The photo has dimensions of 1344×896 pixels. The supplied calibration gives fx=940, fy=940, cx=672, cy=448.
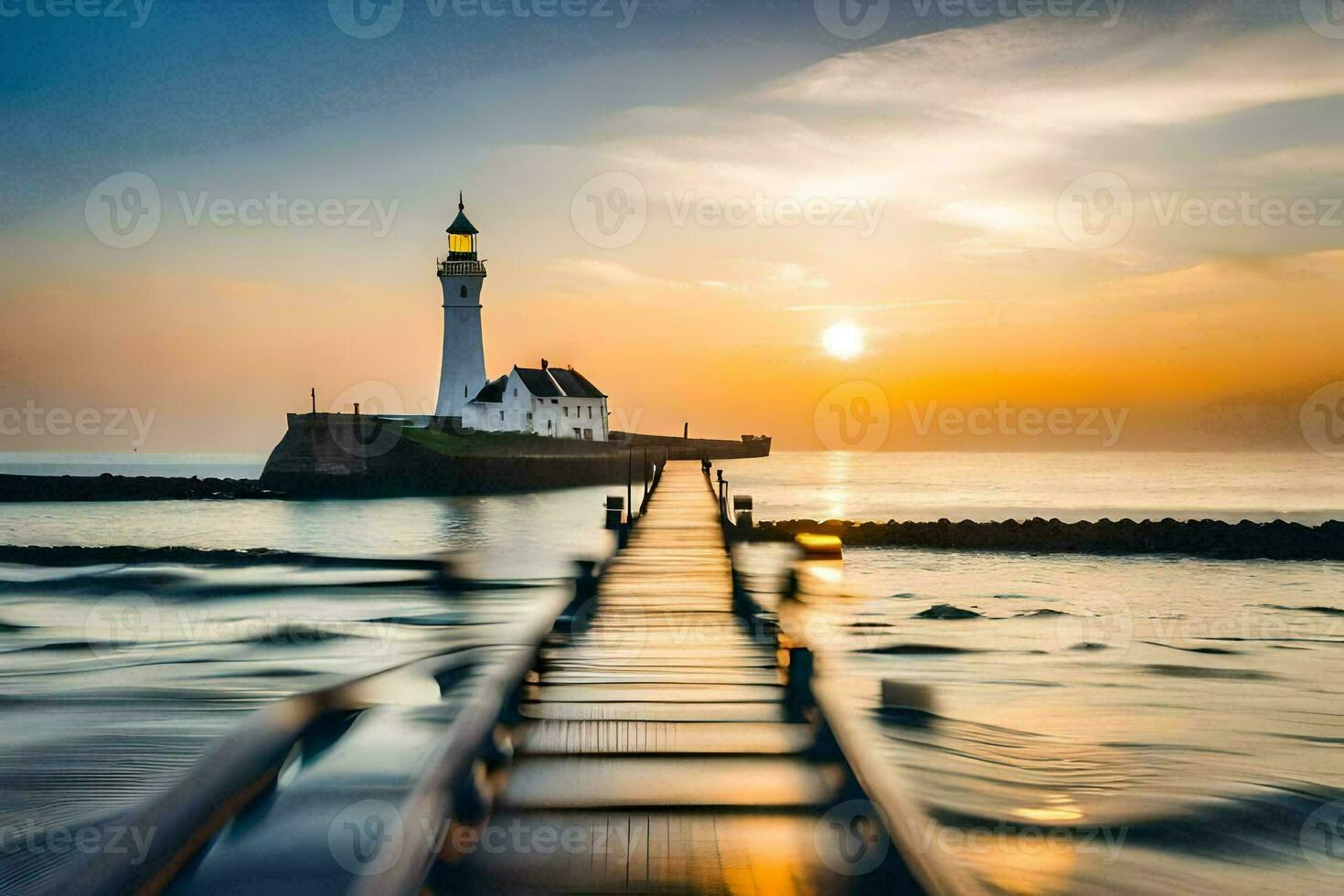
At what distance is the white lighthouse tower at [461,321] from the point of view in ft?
189

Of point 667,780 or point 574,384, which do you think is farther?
point 574,384

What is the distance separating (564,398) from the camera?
2603 inches

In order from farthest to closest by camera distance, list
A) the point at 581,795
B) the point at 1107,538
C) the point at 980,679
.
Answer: the point at 1107,538
the point at 980,679
the point at 581,795

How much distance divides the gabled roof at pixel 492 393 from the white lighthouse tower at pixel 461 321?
55cm

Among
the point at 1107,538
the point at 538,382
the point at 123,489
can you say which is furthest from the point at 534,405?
the point at 1107,538

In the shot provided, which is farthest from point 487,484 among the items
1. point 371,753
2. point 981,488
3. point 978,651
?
point 371,753

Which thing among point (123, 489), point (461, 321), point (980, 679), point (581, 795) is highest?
point (461, 321)

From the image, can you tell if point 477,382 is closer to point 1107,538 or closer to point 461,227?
point 461,227

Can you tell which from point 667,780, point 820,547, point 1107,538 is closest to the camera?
point 667,780

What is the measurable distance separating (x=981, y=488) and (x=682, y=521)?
2540 inches

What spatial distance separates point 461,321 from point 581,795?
5515 cm

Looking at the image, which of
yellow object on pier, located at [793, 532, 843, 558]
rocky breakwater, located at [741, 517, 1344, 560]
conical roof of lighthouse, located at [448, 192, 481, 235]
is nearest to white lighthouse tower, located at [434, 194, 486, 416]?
conical roof of lighthouse, located at [448, 192, 481, 235]

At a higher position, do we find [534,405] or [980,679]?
[534,405]

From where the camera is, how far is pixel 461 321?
58094 mm
